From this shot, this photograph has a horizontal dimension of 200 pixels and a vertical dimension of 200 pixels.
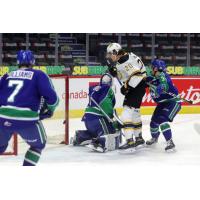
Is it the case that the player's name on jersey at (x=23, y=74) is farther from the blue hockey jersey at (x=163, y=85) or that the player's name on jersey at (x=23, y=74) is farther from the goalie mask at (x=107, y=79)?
the blue hockey jersey at (x=163, y=85)

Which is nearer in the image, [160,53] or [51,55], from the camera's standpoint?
[51,55]

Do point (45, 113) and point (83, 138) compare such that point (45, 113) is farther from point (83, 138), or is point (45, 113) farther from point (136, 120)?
point (83, 138)

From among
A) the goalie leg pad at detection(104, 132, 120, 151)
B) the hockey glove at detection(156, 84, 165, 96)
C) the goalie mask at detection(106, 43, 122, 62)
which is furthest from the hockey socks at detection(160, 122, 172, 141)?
the goalie mask at detection(106, 43, 122, 62)

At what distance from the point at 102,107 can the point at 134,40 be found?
26.1ft

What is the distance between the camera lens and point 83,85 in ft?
25.1

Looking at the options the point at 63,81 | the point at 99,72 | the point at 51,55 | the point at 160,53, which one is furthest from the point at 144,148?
the point at 160,53

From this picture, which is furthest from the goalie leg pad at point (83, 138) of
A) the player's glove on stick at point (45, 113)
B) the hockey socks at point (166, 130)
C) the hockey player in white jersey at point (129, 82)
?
the player's glove on stick at point (45, 113)

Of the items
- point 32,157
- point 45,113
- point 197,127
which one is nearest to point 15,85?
point 45,113

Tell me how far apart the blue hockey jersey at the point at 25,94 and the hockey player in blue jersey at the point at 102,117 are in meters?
1.49

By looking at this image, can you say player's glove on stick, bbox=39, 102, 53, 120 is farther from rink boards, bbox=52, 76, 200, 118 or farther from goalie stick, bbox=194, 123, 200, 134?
goalie stick, bbox=194, 123, 200, 134

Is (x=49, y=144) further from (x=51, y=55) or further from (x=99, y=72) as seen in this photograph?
(x=51, y=55)

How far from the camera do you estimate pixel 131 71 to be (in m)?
4.95

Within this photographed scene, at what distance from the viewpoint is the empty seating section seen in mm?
11719

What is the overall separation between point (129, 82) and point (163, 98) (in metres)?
0.45
